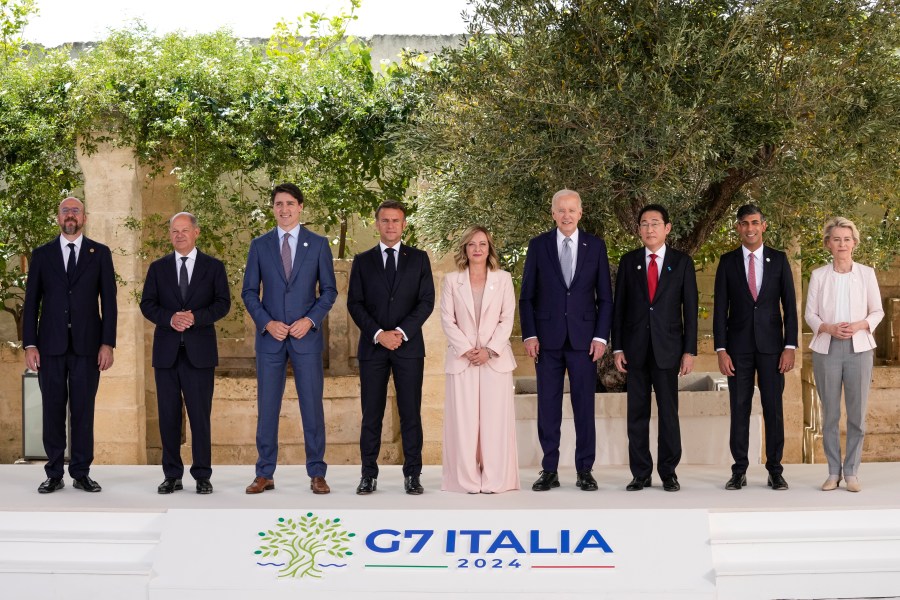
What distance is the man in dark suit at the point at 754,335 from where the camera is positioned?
5.54 meters

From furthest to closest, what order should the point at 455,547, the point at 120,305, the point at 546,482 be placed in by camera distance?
1. the point at 120,305
2. the point at 546,482
3. the point at 455,547

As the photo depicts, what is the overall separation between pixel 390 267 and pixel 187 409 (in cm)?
139

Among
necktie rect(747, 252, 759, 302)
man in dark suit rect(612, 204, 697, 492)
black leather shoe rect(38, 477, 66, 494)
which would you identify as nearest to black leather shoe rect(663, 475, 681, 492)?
man in dark suit rect(612, 204, 697, 492)

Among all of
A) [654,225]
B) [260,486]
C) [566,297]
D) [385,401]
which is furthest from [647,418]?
[260,486]

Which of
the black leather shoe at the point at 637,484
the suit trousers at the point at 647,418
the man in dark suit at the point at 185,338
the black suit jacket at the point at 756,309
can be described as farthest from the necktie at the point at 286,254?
the black suit jacket at the point at 756,309

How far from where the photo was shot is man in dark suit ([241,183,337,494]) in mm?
5480

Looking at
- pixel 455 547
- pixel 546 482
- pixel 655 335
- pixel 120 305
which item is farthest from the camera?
pixel 120 305

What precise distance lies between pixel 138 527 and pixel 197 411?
774 mm

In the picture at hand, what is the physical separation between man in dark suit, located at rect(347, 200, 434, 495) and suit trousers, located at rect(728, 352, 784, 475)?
178 centimetres

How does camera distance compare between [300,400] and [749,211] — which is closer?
[300,400]

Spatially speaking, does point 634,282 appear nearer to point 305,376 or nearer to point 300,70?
point 305,376

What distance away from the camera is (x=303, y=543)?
4723mm

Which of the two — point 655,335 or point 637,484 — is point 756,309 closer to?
point 655,335

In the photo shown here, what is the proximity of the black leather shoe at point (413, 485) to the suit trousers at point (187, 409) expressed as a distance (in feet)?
3.63
